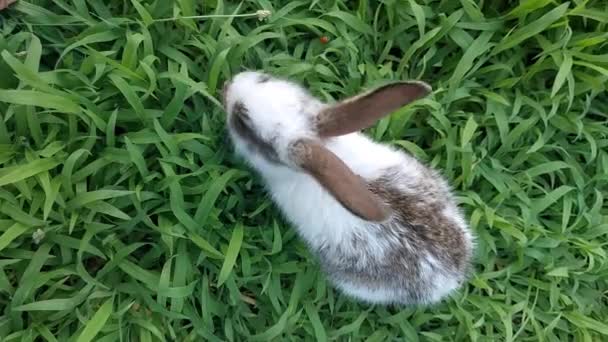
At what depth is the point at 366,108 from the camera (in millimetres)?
2689

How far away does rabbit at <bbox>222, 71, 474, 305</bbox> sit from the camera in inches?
113

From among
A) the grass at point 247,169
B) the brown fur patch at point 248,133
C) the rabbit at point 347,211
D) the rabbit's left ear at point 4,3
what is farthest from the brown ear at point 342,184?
the rabbit's left ear at point 4,3

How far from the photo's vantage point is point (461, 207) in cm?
346

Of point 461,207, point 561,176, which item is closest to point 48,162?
point 461,207

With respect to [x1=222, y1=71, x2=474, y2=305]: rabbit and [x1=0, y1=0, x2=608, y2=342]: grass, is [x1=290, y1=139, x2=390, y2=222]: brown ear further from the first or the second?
[x1=0, y1=0, x2=608, y2=342]: grass

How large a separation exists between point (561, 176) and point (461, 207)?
24.6 inches

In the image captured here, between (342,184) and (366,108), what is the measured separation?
1.26ft

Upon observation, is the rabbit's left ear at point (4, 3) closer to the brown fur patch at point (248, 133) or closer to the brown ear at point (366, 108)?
the brown fur patch at point (248, 133)

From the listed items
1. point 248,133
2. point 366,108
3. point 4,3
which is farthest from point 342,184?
point 4,3

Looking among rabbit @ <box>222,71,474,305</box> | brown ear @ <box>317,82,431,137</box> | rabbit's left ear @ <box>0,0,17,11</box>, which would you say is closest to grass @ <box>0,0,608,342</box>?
rabbit's left ear @ <box>0,0,17,11</box>

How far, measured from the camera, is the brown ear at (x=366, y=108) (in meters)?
2.63

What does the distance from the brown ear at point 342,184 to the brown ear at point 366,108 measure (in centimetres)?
16

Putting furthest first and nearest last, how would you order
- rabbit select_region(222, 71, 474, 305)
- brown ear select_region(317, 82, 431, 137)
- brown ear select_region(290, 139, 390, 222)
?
rabbit select_region(222, 71, 474, 305), brown ear select_region(317, 82, 431, 137), brown ear select_region(290, 139, 390, 222)

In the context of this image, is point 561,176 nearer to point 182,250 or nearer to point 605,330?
point 605,330
